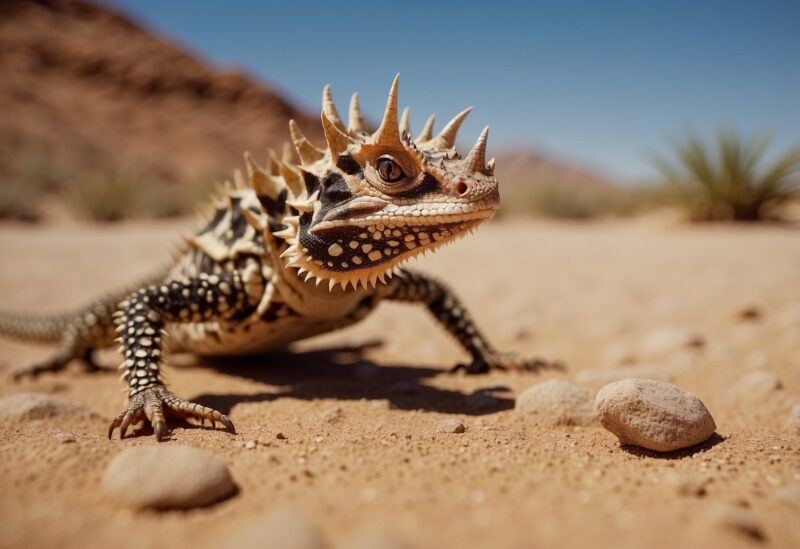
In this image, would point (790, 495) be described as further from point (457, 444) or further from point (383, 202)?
point (383, 202)

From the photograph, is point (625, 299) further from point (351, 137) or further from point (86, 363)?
point (86, 363)

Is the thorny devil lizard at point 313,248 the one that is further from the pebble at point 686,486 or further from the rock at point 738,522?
the rock at point 738,522

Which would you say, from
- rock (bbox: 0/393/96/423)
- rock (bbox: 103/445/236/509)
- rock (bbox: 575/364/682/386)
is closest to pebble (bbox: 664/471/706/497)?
rock (bbox: 103/445/236/509)

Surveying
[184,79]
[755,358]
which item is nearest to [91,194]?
[755,358]

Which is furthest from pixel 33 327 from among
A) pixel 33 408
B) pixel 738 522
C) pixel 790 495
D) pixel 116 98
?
pixel 116 98

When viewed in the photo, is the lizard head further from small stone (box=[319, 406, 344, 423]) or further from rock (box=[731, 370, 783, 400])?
rock (box=[731, 370, 783, 400])
